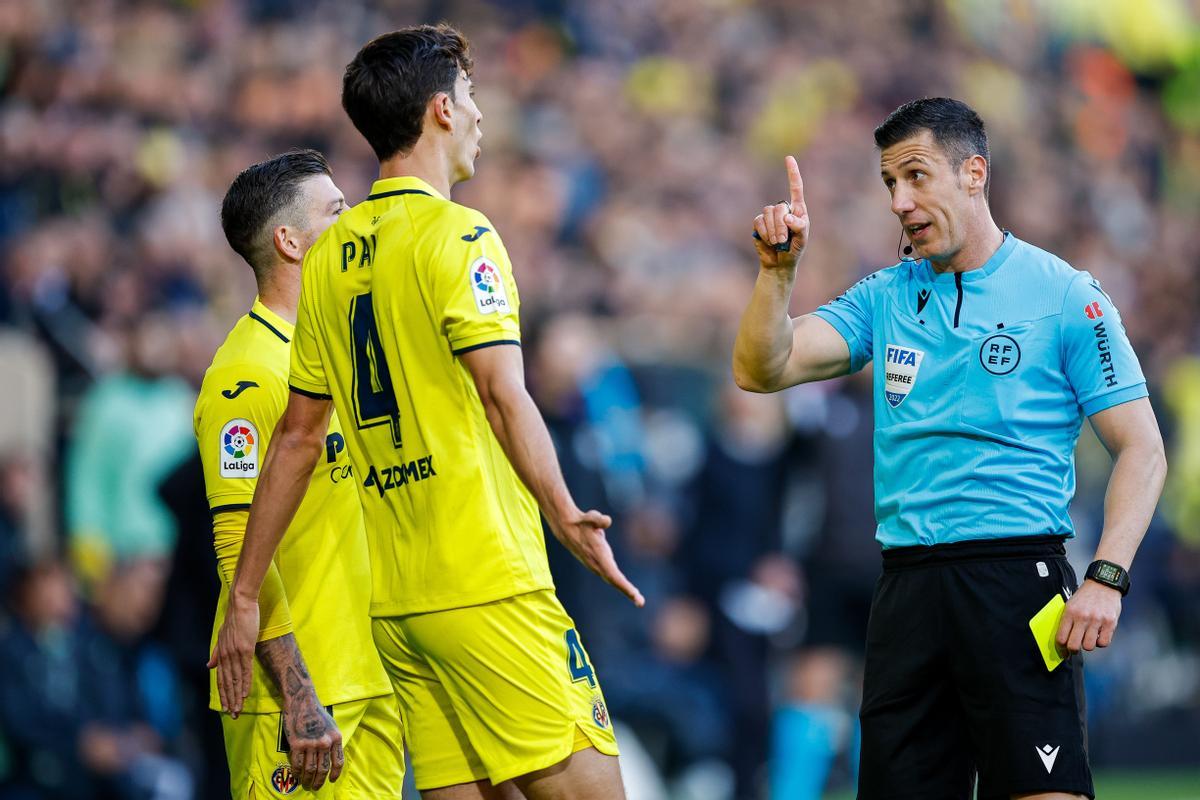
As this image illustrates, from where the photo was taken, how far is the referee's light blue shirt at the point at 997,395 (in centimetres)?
441

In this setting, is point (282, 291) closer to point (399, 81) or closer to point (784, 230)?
point (399, 81)

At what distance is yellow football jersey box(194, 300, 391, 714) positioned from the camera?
4.48 metres

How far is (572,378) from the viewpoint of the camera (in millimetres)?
9016

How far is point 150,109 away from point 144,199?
0.89 meters

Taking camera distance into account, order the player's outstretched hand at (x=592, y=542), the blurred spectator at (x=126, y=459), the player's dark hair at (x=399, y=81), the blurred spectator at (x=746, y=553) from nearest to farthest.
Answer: the player's outstretched hand at (x=592, y=542) < the player's dark hair at (x=399, y=81) < the blurred spectator at (x=126, y=459) < the blurred spectator at (x=746, y=553)

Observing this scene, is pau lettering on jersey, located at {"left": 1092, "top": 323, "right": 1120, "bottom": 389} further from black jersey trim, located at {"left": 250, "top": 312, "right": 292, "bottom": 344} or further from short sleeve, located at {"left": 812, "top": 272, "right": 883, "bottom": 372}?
black jersey trim, located at {"left": 250, "top": 312, "right": 292, "bottom": 344}

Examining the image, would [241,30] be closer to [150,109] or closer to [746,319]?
[150,109]

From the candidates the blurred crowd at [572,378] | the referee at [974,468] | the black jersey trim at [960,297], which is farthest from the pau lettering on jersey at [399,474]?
the blurred crowd at [572,378]

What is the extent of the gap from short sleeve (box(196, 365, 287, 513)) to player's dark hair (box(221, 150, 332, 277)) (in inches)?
15.4

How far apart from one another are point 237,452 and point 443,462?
0.81m

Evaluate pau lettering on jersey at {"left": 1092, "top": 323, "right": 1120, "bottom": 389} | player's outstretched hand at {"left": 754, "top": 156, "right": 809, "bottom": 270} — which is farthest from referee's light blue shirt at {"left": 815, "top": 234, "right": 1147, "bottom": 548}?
player's outstretched hand at {"left": 754, "top": 156, "right": 809, "bottom": 270}

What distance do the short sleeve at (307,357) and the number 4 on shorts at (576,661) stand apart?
92cm

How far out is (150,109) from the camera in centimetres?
1063

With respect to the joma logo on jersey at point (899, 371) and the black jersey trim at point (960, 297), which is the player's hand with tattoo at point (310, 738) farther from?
the black jersey trim at point (960, 297)
